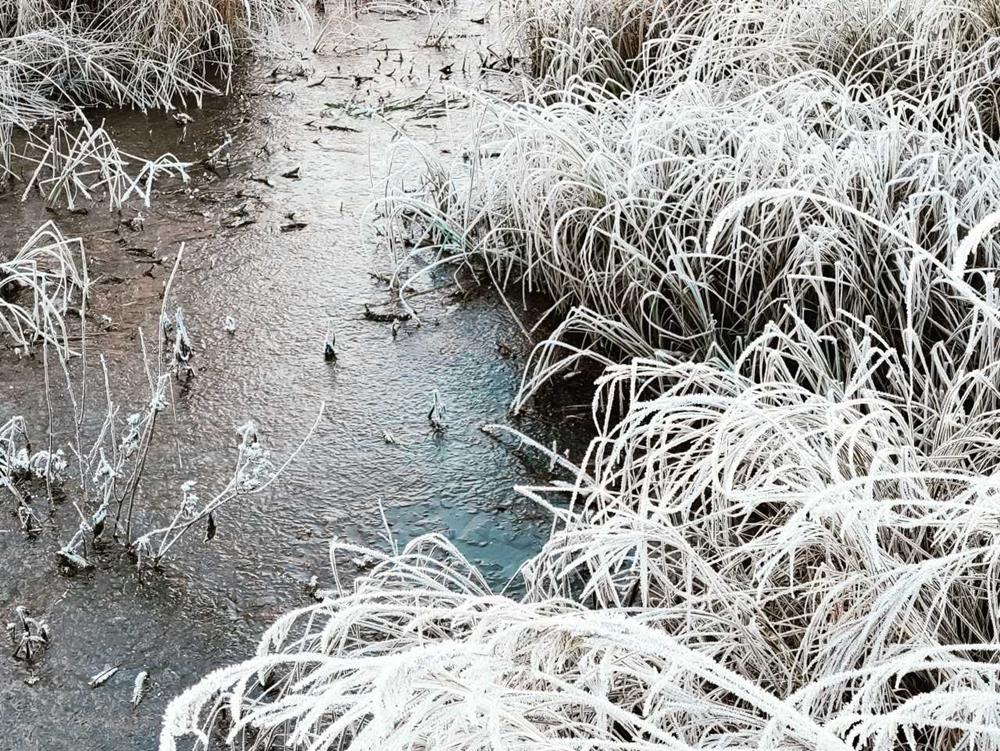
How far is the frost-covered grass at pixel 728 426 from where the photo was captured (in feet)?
5.00

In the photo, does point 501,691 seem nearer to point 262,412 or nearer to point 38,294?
point 262,412

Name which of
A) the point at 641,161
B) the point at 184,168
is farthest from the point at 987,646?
the point at 184,168

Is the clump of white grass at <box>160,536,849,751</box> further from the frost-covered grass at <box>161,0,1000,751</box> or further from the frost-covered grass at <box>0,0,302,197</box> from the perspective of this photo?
the frost-covered grass at <box>0,0,302,197</box>

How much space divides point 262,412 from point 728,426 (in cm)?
135

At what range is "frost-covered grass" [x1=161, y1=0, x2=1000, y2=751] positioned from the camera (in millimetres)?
1523

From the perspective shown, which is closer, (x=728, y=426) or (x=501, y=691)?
(x=501, y=691)

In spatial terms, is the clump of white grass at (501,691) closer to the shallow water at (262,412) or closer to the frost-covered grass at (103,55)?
the shallow water at (262,412)

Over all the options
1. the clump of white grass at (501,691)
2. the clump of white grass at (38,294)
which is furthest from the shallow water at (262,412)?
the clump of white grass at (501,691)

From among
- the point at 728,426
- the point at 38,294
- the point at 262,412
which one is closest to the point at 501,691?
the point at 728,426

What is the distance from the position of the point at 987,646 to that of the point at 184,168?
3.63m

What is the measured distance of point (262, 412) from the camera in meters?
2.97

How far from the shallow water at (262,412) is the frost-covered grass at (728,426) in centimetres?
14

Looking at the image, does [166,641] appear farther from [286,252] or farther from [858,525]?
[286,252]

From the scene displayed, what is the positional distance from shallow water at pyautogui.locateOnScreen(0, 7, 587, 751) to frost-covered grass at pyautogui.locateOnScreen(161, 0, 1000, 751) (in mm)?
141
